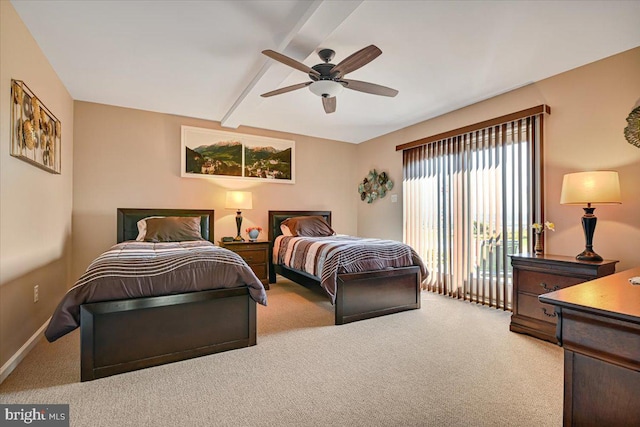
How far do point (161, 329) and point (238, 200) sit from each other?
2636 mm

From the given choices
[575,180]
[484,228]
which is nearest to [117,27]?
[575,180]

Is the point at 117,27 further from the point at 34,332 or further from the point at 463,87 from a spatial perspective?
the point at 463,87

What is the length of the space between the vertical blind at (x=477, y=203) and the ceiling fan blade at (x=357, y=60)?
7.20 feet

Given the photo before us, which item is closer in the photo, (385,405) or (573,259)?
(385,405)

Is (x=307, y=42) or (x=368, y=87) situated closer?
(x=307, y=42)

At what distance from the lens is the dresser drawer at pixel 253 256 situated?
4.61 metres

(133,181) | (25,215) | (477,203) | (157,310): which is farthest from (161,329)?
(477,203)

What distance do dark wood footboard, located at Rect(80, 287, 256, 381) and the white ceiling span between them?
7.00ft

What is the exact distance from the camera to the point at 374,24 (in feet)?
8.04

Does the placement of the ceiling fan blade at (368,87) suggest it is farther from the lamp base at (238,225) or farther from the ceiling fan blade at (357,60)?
the lamp base at (238,225)

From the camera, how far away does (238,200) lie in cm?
474

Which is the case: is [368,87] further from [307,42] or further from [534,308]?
[534,308]

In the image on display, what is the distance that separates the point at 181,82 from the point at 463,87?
3.26 meters

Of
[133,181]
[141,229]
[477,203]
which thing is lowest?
[141,229]
